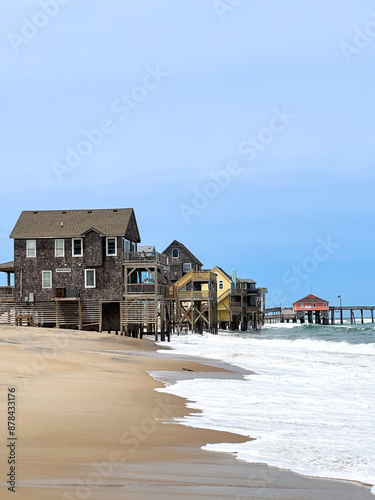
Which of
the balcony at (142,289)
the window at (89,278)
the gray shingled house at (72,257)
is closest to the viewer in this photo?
the balcony at (142,289)

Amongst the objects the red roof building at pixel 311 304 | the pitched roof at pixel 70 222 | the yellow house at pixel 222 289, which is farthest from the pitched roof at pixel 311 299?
the pitched roof at pixel 70 222

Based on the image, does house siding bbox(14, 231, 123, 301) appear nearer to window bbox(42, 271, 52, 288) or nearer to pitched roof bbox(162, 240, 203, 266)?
window bbox(42, 271, 52, 288)

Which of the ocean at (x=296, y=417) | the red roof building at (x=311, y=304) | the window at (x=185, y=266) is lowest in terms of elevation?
the ocean at (x=296, y=417)

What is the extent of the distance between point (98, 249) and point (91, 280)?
8.00 ft

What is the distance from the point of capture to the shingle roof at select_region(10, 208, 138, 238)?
1993 inches

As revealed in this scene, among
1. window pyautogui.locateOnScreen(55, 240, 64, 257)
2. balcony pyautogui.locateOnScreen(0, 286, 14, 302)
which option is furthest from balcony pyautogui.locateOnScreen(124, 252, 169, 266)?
balcony pyautogui.locateOnScreen(0, 286, 14, 302)

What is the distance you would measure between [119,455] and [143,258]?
139 feet

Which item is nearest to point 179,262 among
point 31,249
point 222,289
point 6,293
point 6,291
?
point 222,289

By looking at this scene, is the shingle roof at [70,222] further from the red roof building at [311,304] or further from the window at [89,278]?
the red roof building at [311,304]

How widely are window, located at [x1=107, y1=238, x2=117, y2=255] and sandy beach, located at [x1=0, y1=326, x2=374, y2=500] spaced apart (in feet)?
123

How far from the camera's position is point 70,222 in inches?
2032

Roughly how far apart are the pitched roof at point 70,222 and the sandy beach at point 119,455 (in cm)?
3853

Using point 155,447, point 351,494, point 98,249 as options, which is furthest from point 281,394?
point 98,249

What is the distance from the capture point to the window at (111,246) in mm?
49812
